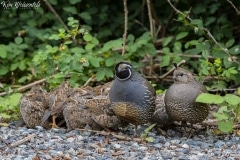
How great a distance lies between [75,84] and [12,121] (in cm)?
97

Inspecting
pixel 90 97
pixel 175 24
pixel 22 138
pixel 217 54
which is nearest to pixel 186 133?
pixel 90 97

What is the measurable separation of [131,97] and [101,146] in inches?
21.9

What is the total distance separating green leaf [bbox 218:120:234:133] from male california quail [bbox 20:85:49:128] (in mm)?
1603

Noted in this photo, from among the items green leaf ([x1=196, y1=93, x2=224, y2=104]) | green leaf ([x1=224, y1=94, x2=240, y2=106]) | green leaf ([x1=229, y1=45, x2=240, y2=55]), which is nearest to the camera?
green leaf ([x1=196, y1=93, x2=224, y2=104])

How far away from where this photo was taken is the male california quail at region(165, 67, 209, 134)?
6.80 metres

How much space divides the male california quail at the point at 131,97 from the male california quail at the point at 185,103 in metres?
0.18

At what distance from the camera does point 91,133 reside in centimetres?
694

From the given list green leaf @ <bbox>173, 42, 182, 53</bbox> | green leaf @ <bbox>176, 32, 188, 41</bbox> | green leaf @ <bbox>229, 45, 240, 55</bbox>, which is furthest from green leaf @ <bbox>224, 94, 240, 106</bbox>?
green leaf @ <bbox>176, 32, 188, 41</bbox>

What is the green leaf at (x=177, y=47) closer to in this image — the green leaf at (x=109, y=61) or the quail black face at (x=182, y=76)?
the green leaf at (x=109, y=61)

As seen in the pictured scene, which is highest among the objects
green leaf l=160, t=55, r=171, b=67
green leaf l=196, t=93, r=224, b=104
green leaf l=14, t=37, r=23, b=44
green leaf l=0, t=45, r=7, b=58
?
green leaf l=14, t=37, r=23, b=44

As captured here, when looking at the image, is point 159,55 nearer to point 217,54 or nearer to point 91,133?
point 217,54

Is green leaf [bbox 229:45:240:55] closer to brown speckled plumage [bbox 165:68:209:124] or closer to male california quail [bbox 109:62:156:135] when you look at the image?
brown speckled plumage [bbox 165:68:209:124]

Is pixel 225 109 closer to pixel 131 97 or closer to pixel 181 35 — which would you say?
pixel 131 97

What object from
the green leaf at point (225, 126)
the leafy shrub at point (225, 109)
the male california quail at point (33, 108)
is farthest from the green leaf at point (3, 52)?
the green leaf at point (225, 126)
